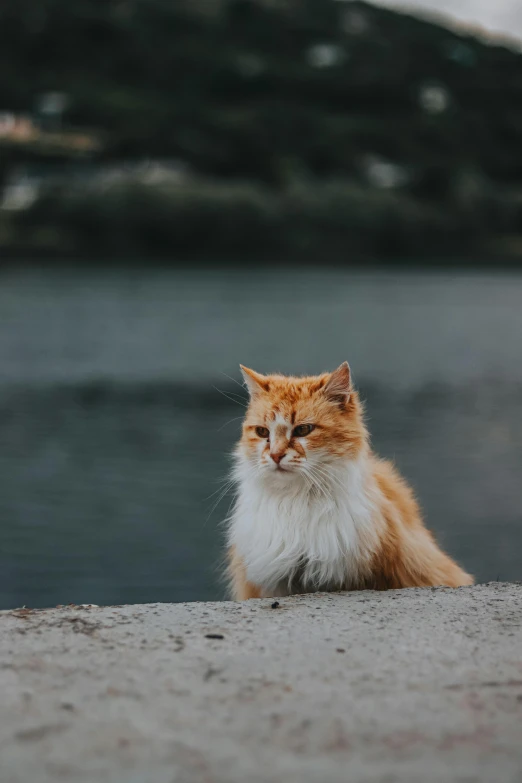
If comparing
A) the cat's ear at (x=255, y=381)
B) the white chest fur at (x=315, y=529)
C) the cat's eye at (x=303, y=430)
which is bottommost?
the white chest fur at (x=315, y=529)

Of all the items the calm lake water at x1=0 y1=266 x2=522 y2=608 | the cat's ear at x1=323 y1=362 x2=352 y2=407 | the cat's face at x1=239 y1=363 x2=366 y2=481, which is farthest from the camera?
the calm lake water at x1=0 y1=266 x2=522 y2=608

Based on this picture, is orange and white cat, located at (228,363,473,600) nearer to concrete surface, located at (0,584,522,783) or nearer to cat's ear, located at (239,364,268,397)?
cat's ear, located at (239,364,268,397)

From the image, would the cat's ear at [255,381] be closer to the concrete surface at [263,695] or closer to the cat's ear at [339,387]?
the cat's ear at [339,387]

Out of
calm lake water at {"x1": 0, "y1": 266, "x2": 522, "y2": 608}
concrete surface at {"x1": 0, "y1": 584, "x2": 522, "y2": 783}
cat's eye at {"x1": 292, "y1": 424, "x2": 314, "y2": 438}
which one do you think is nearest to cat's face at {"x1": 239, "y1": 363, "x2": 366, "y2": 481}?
cat's eye at {"x1": 292, "y1": 424, "x2": 314, "y2": 438}

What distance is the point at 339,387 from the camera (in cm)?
430

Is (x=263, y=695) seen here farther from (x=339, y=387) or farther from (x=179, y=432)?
(x=179, y=432)

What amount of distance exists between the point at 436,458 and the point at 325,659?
1686cm

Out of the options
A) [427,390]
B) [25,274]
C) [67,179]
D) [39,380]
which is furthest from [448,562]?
[25,274]

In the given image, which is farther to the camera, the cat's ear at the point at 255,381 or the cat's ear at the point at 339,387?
the cat's ear at the point at 255,381

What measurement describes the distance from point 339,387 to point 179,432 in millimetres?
17465

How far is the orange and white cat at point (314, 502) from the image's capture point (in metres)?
4.14

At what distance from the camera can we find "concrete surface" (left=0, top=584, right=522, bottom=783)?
2.15 metres

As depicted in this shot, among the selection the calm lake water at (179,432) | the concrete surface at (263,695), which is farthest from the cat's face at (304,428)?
the calm lake water at (179,432)

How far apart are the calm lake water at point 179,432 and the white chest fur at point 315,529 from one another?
4886 mm
